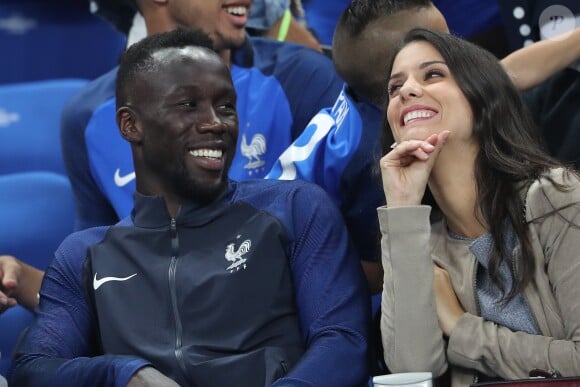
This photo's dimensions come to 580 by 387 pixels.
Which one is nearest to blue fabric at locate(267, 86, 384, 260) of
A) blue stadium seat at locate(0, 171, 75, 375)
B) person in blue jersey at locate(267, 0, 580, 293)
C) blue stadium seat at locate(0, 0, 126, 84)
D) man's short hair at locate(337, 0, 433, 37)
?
person in blue jersey at locate(267, 0, 580, 293)

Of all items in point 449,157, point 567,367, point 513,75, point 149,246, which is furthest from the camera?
point 513,75

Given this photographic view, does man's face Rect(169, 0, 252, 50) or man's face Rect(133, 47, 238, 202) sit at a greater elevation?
man's face Rect(169, 0, 252, 50)

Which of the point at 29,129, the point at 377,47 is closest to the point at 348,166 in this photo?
the point at 377,47

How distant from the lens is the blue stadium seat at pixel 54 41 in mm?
4078

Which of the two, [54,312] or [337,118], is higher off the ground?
[337,118]

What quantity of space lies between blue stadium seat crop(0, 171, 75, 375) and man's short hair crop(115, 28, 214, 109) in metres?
1.00

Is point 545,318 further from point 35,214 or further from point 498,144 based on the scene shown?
point 35,214

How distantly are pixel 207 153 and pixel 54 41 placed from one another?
4.52 feet

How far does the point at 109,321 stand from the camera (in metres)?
2.76

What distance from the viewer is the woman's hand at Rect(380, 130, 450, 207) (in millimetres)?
2555

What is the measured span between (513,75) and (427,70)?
1.57 ft

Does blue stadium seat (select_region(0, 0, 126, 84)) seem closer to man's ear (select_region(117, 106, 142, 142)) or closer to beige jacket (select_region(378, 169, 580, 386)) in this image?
man's ear (select_region(117, 106, 142, 142))

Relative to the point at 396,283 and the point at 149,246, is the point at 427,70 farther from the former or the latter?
the point at 149,246

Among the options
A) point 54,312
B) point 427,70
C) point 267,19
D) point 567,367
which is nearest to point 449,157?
point 427,70
